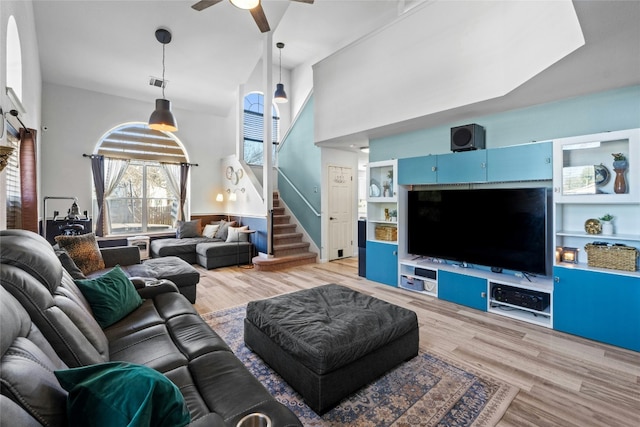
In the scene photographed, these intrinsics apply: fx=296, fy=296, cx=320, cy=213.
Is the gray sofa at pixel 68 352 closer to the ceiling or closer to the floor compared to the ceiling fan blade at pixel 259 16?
closer to the floor

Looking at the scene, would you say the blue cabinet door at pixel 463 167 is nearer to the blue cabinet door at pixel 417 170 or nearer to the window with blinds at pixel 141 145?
the blue cabinet door at pixel 417 170

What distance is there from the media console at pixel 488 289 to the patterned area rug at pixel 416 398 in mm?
1409

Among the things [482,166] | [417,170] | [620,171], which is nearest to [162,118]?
[417,170]

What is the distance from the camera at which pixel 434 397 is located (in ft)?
6.72

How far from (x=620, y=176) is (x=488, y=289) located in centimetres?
167

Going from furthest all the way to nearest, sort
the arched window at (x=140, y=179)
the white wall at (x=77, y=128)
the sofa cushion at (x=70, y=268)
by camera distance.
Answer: the arched window at (x=140, y=179), the white wall at (x=77, y=128), the sofa cushion at (x=70, y=268)

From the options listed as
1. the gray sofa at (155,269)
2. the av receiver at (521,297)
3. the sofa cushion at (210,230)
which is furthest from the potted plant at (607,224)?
the sofa cushion at (210,230)

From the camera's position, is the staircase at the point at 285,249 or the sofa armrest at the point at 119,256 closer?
the sofa armrest at the point at 119,256

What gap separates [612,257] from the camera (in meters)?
2.79

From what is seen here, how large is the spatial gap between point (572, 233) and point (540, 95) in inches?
58.8

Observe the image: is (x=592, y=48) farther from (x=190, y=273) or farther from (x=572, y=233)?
(x=190, y=273)

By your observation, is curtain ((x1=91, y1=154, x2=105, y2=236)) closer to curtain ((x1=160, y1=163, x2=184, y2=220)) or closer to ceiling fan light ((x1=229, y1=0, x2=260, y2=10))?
curtain ((x1=160, y1=163, x2=184, y2=220))

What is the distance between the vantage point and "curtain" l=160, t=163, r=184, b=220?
7070 millimetres

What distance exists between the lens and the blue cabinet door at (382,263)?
4586mm
